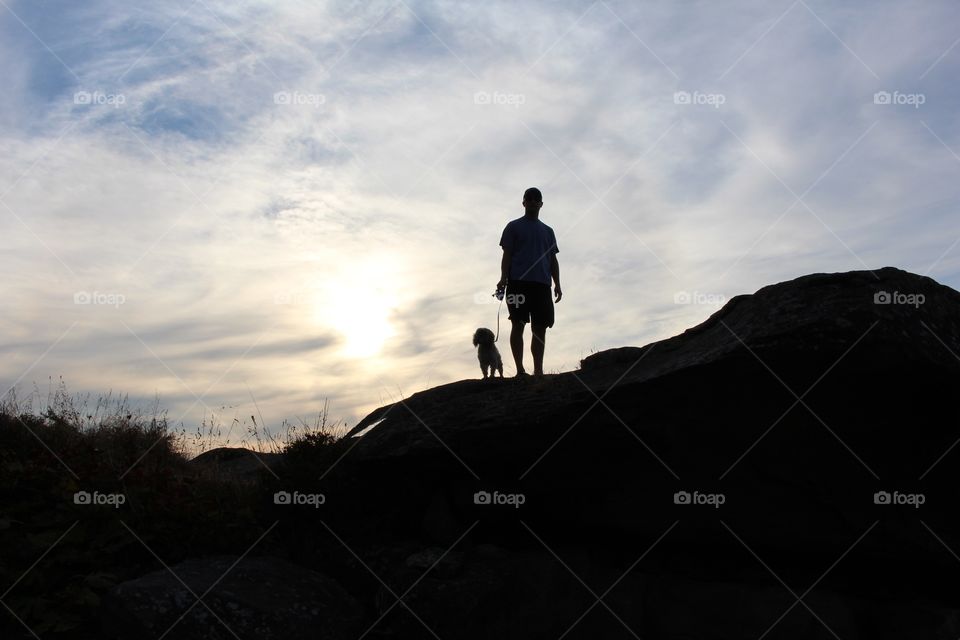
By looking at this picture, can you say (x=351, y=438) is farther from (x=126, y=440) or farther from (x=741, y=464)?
(x=741, y=464)

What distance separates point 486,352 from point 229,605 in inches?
Result: 275

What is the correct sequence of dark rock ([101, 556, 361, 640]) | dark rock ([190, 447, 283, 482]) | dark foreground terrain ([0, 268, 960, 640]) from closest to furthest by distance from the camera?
1. dark rock ([101, 556, 361, 640])
2. dark foreground terrain ([0, 268, 960, 640])
3. dark rock ([190, 447, 283, 482])

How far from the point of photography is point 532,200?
1149 cm

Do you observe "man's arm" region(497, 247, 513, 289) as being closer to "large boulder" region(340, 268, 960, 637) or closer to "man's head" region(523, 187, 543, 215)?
"man's head" region(523, 187, 543, 215)

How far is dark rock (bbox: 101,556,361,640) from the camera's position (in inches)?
306

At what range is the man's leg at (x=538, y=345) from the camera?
1137 centimetres

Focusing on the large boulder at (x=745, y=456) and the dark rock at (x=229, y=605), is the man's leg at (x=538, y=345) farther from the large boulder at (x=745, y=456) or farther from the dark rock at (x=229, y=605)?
the dark rock at (x=229, y=605)

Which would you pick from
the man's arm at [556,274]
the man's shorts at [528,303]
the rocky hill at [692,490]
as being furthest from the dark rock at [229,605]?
the man's arm at [556,274]

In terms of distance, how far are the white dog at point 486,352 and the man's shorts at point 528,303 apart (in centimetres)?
268

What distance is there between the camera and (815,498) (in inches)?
348

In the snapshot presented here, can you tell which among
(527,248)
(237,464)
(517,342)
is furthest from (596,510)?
(237,464)

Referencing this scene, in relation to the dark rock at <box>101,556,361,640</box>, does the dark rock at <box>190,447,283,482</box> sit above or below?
above

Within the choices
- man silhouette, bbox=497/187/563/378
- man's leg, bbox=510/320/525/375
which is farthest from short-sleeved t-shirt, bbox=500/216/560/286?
man's leg, bbox=510/320/525/375

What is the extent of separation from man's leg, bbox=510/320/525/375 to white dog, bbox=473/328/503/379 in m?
2.48
